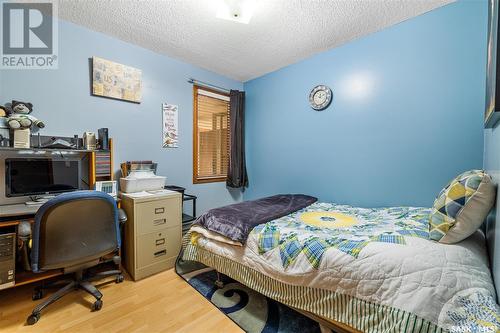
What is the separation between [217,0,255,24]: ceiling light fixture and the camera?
1649 mm

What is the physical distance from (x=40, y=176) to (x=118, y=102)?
40.3 inches

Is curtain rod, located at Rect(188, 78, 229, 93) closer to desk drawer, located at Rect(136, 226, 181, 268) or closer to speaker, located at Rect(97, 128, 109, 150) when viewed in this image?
speaker, located at Rect(97, 128, 109, 150)

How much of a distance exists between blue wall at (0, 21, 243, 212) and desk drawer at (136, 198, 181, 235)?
682 mm

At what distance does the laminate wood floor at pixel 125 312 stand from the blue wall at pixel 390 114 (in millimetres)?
1844

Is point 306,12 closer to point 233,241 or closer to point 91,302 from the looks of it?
point 233,241

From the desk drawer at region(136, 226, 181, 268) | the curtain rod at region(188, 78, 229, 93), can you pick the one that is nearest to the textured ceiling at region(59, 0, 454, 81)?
the curtain rod at region(188, 78, 229, 93)

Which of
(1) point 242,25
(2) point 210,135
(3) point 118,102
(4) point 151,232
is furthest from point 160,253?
(1) point 242,25

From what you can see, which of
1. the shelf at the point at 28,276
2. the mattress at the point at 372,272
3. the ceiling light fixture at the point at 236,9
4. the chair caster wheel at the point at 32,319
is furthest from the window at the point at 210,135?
the chair caster wheel at the point at 32,319

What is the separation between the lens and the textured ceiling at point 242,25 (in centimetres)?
182

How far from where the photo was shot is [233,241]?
163 centimetres

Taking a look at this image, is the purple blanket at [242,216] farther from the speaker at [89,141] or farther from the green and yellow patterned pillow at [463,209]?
the speaker at [89,141]

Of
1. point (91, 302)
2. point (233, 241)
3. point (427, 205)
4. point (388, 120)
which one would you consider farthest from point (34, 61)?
point (427, 205)

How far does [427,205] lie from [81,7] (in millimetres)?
3598

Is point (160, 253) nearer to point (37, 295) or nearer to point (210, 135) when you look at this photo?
point (37, 295)
